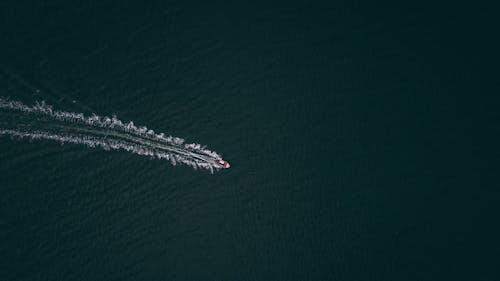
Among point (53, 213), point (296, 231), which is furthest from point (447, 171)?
point (53, 213)

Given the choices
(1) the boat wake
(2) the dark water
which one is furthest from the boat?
(2) the dark water

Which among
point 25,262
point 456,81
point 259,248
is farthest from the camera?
point 456,81

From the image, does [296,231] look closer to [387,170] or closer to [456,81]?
[387,170]

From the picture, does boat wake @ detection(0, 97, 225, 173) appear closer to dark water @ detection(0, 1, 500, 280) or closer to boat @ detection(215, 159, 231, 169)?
boat @ detection(215, 159, 231, 169)

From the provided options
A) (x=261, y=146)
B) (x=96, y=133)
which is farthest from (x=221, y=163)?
(x=96, y=133)

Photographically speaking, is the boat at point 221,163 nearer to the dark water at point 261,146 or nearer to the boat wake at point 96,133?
the boat wake at point 96,133

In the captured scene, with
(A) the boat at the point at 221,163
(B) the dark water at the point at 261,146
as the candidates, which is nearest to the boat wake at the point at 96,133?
(A) the boat at the point at 221,163

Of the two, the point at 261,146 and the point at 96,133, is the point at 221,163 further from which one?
the point at 96,133
